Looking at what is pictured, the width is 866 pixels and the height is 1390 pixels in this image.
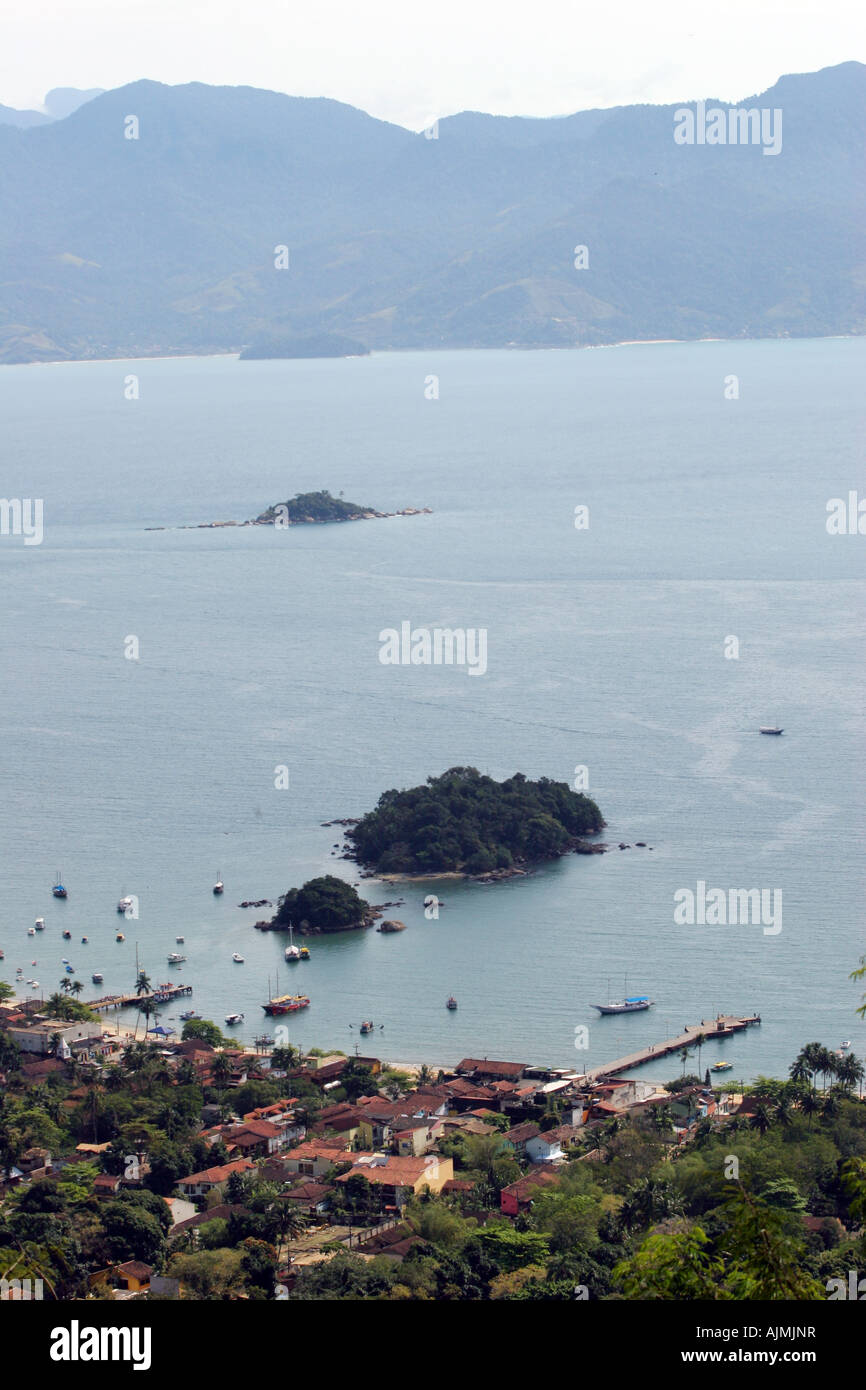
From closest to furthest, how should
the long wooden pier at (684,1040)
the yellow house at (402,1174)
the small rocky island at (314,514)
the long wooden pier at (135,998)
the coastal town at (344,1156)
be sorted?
the coastal town at (344,1156)
the yellow house at (402,1174)
the long wooden pier at (684,1040)
the long wooden pier at (135,998)
the small rocky island at (314,514)

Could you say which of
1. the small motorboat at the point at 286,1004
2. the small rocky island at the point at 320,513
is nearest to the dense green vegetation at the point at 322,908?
the small motorboat at the point at 286,1004

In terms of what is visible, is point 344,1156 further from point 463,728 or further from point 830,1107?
point 463,728

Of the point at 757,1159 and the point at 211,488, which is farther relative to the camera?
the point at 211,488

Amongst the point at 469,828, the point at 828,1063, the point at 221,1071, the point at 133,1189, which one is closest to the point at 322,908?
the point at 469,828

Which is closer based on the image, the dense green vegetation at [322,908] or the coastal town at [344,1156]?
the coastal town at [344,1156]

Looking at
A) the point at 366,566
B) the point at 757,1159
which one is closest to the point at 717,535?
the point at 366,566

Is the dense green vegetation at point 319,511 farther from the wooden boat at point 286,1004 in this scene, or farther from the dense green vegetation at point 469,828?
the wooden boat at point 286,1004

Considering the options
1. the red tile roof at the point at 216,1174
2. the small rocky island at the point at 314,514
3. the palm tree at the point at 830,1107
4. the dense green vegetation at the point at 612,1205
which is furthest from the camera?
the small rocky island at the point at 314,514
